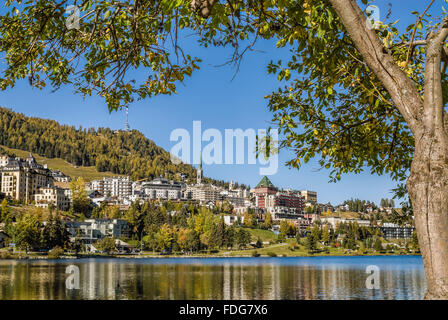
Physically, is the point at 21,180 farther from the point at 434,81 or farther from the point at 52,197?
the point at 434,81

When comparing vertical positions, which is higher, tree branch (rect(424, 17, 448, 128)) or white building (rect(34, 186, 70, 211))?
tree branch (rect(424, 17, 448, 128))

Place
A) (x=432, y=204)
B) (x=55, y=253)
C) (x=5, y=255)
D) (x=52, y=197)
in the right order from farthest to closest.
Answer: (x=52, y=197), (x=55, y=253), (x=5, y=255), (x=432, y=204)

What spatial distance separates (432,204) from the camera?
395 centimetres

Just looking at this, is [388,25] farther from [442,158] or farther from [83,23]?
[83,23]

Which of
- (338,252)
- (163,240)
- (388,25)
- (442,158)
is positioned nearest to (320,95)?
(388,25)

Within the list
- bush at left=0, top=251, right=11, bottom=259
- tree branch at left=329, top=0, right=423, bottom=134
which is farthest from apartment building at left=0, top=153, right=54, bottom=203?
tree branch at left=329, top=0, right=423, bottom=134

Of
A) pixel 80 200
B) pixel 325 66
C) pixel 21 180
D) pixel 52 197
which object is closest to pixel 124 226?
pixel 80 200

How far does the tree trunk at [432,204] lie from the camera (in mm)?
3848

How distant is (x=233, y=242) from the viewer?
5103 inches

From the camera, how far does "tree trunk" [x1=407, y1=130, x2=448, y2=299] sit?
385 centimetres

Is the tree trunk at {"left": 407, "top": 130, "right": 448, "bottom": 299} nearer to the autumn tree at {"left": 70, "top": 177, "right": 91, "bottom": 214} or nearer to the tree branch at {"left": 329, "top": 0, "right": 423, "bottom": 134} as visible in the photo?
the tree branch at {"left": 329, "top": 0, "right": 423, "bottom": 134}

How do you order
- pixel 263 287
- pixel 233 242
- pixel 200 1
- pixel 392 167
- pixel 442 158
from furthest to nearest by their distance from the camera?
pixel 233 242 < pixel 263 287 < pixel 392 167 < pixel 200 1 < pixel 442 158

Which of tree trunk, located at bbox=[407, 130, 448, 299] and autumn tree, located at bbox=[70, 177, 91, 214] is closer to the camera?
tree trunk, located at bbox=[407, 130, 448, 299]
